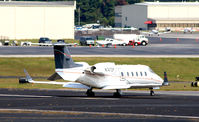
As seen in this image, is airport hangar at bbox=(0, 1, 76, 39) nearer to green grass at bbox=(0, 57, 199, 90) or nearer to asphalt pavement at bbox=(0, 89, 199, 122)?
green grass at bbox=(0, 57, 199, 90)

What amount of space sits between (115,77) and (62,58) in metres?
4.87

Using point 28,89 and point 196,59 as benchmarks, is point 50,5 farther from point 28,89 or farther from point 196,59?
point 28,89

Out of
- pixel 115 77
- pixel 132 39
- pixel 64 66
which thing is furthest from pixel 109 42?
pixel 64 66

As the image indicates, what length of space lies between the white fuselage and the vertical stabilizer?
2.29 feet

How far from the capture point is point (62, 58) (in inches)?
1730

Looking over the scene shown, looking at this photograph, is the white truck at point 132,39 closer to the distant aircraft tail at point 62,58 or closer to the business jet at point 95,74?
the business jet at point 95,74

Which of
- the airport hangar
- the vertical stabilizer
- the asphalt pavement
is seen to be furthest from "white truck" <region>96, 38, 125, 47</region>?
the vertical stabilizer

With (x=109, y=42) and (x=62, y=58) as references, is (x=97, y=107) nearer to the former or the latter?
(x=62, y=58)

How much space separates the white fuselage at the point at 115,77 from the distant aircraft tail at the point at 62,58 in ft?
2.21

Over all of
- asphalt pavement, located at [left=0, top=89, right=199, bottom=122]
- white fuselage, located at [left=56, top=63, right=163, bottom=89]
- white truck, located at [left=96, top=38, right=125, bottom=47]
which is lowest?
asphalt pavement, located at [left=0, top=89, right=199, bottom=122]

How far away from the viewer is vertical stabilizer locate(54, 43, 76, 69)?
144ft

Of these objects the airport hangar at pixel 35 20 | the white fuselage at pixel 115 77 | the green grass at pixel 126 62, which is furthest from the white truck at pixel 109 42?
the white fuselage at pixel 115 77

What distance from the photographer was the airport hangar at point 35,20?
5792 inches

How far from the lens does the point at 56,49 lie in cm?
4428
